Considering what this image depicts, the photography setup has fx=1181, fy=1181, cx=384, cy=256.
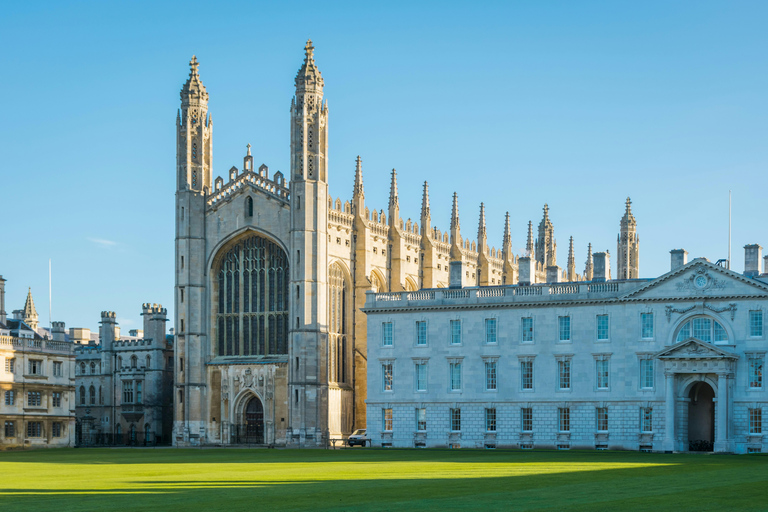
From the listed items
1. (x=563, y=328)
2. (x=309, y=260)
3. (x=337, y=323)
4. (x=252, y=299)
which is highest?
(x=309, y=260)

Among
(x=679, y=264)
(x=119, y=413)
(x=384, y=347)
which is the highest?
(x=679, y=264)

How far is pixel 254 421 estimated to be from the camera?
3231 inches

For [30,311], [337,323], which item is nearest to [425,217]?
[337,323]

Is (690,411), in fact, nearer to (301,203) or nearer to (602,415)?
(602,415)

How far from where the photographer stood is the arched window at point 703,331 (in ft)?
209

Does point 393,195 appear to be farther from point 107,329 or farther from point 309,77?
point 107,329

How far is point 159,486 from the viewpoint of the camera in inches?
1369

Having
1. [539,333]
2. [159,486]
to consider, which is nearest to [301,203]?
[539,333]

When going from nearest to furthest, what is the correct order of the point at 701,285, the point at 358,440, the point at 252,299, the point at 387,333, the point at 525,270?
the point at 701,285 < the point at 525,270 < the point at 387,333 < the point at 358,440 < the point at 252,299

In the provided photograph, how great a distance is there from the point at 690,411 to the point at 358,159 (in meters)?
30.5

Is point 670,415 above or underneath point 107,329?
underneath

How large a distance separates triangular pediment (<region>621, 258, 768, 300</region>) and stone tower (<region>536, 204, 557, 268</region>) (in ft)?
156

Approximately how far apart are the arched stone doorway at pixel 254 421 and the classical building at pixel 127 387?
13546 mm

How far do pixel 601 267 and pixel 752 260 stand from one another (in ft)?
28.4
